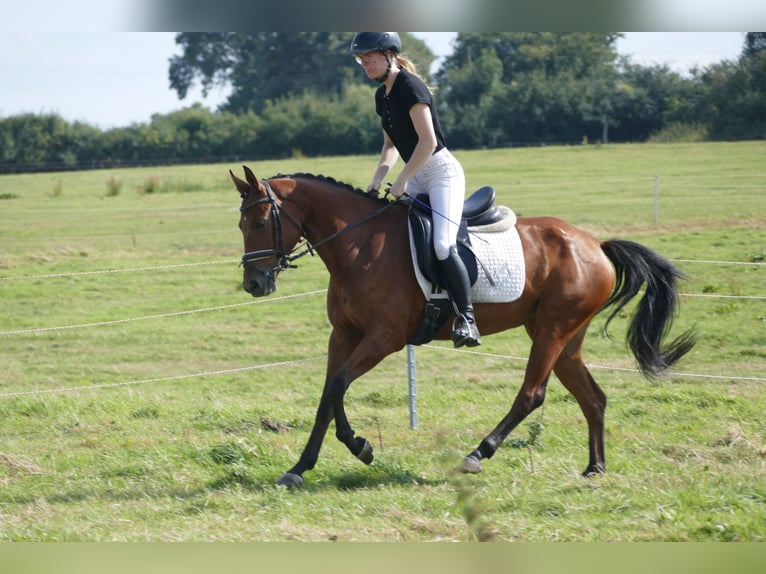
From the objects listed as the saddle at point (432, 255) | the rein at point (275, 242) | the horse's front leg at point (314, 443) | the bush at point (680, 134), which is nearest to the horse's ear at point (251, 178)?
the rein at point (275, 242)

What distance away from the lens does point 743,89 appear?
2430 cm

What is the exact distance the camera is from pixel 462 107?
4262cm

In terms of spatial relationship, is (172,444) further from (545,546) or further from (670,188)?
(670,188)

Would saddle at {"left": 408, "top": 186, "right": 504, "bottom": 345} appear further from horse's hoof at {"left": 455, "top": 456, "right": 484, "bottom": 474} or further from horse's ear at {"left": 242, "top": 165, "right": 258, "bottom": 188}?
horse's ear at {"left": 242, "top": 165, "right": 258, "bottom": 188}

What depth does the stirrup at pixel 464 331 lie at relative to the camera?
20.3 ft

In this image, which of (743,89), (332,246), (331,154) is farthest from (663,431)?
(331,154)

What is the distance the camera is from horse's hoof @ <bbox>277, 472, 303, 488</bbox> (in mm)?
5996

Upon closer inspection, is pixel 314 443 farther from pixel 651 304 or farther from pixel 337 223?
pixel 651 304

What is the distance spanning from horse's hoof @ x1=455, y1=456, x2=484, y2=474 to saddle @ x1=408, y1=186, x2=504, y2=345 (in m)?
0.89

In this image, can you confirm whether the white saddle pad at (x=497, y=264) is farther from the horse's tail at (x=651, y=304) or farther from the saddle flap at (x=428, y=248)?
the horse's tail at (x=651, y=304)

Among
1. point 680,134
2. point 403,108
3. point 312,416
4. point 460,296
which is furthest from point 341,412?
point 680,134

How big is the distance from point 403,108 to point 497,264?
1.27m

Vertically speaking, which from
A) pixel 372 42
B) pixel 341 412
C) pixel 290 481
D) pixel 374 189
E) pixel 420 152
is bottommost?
pixel 290 481

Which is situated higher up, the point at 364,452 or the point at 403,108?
the point at 403,108
